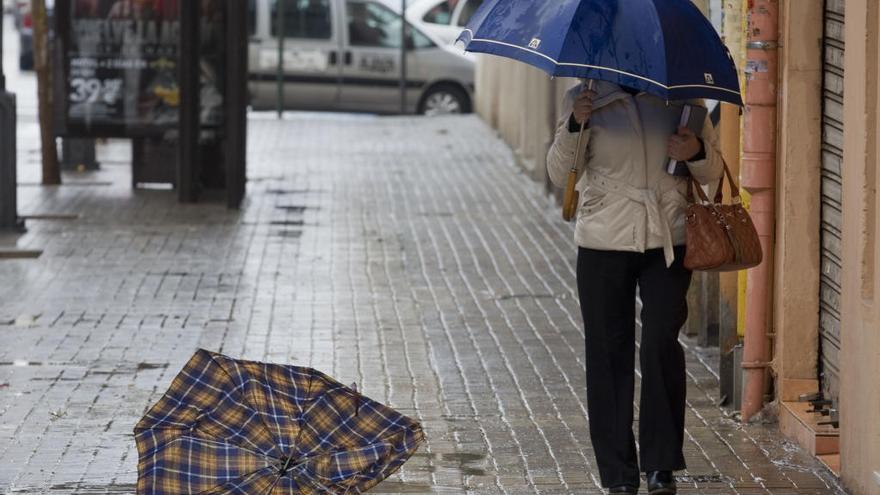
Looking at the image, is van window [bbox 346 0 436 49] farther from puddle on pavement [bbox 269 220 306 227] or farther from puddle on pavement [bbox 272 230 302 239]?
puddle on pavement [bbox 272 230 302 239]

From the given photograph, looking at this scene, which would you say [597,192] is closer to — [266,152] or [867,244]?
[867,244]

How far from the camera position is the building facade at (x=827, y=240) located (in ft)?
18.7

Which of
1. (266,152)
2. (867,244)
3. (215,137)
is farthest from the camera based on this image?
(266,152)

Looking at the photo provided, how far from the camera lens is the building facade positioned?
5707mm

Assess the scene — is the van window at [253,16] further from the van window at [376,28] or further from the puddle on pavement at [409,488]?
the puddle on pavement at [409,488]

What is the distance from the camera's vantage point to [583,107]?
5625 millimetres

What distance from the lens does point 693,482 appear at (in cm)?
621

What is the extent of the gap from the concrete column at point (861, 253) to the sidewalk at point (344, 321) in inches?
16.0

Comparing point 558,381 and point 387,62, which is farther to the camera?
point 387,62

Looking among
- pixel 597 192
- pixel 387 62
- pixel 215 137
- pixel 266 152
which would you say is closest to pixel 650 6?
pixel 597 192

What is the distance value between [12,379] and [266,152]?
35.3 ft

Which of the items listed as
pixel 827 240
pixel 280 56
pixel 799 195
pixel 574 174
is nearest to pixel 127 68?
pixel 280 56

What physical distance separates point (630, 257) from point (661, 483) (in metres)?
0.77

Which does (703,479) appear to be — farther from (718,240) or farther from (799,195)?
(799,195)
